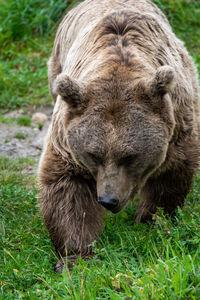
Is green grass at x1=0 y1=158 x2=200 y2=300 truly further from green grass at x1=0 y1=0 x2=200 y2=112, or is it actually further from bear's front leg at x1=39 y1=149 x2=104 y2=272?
green grass at x1=0 y1=0 x2=200 y2=112

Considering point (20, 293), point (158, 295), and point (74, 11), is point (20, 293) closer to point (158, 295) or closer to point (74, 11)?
point (158, 295)

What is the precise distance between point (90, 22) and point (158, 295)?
9.83 ft

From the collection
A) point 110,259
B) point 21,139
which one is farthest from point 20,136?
point 110,259

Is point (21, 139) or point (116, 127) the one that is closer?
point (116, 127)

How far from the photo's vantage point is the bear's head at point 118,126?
12.8 feet

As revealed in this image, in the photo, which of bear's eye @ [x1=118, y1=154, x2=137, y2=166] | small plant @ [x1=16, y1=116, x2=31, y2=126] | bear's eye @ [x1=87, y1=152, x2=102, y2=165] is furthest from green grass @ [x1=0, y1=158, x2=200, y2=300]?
small plant @ [x1=16, y1=116, x2=31, y2=126]

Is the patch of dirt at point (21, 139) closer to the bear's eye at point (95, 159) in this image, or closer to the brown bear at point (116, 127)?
the brown bear at point (116, 127)

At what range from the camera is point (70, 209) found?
4.57 m

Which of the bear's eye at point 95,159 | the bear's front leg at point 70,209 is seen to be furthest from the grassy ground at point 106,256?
the bear's eye at point 95,159

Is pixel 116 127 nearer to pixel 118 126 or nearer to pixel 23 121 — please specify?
pixel 118 126

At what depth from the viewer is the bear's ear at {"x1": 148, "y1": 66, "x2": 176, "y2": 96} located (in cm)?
390

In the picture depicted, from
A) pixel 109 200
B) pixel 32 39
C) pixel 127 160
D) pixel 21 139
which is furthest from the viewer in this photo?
pixel 32 39

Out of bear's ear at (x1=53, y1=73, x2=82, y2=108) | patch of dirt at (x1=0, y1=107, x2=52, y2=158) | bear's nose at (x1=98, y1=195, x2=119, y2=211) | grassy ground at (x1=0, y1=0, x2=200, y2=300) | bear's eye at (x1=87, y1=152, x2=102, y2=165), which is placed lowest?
patch of dirt at (x1=0, y1=107, x2=52, y2=158)

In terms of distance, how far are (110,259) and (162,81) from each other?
4.49 feet
